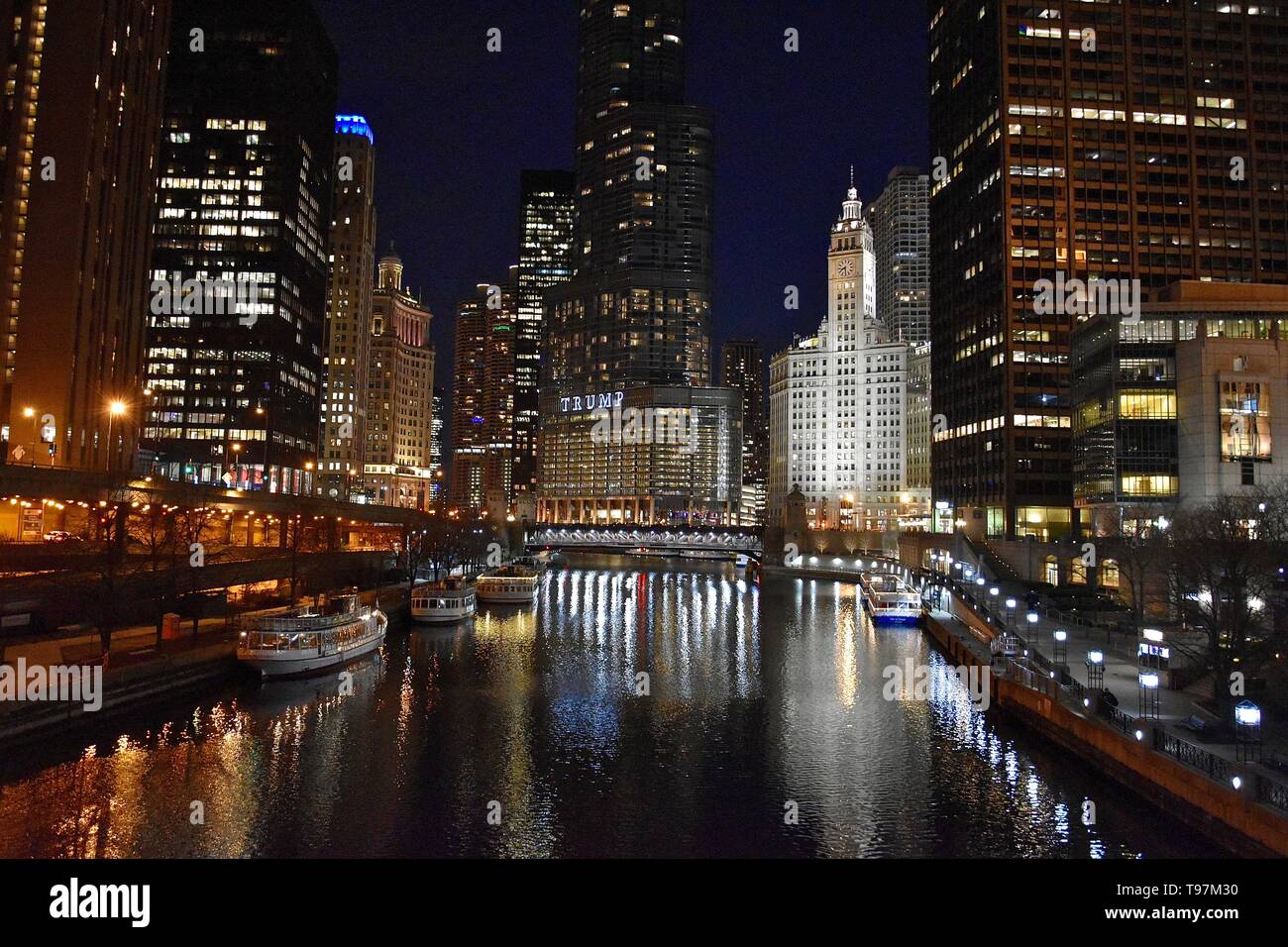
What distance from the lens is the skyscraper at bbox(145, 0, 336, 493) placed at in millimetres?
150750

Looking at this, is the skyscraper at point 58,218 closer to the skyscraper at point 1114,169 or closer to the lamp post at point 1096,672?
the lamp post at point 1096,672

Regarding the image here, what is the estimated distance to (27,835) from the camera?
2456 centimetres

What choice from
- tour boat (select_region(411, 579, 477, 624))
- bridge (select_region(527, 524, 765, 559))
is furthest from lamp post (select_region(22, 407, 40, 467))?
bridge (select_region(527, 524, 765, 559))

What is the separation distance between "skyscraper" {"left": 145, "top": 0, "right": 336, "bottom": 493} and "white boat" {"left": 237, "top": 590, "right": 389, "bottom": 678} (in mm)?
99308

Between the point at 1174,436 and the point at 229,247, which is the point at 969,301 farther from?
the point at 229,247

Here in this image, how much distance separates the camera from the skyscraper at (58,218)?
3733 inches

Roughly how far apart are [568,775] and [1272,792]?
21447mm

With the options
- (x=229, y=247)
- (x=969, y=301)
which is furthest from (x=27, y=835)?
(x=229, y=247)

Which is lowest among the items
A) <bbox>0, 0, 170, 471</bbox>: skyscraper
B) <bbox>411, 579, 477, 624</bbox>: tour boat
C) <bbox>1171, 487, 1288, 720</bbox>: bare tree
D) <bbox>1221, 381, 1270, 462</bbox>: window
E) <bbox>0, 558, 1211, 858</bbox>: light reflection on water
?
<bbox>0, 558, 1211, 858</bbox>: light reflection on water

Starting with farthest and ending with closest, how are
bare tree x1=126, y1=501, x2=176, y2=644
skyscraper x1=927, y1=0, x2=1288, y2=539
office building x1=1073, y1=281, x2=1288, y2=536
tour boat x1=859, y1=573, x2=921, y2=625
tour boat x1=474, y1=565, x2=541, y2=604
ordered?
skyscraper x1=927, y1=0, x2=1288, y2=539 → tour boat x1=474, y1=565, x2=541, y2=604 → tour boat x1=859, y1=573, x2=921, y2=625 → office building x1=1073, y1=281, x2=1288, y2=536 → bare tree x1=126, y1=501, x2=176, y2=644

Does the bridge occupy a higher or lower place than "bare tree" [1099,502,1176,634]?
lower

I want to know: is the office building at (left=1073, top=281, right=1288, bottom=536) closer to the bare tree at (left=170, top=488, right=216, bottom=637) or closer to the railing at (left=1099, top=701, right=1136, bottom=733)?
the railing at (left=1099, top=701, right=1136, bottom=733)

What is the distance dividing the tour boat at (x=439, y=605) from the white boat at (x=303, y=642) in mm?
17146

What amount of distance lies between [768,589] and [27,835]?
326 ft
